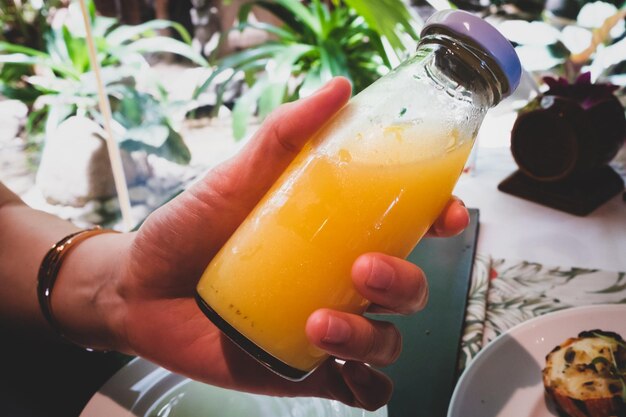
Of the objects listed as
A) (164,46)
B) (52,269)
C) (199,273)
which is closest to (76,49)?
(164,46)

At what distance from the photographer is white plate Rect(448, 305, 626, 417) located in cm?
52

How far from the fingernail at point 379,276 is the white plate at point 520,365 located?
0.57 feet

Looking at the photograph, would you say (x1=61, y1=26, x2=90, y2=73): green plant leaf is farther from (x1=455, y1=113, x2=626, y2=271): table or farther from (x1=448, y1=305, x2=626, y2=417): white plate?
(x1=448, y1=305, x2=626, y2=417): white plate

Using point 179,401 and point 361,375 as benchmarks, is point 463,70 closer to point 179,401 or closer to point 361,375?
point 361,375

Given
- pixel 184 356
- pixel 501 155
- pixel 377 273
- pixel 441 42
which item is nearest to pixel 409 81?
pixel 441 42

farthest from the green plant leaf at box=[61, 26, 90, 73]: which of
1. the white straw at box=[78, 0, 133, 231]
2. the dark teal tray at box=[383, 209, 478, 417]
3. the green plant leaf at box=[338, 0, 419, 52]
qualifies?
the dark teal tray at box=[383, 209, 478, 417]

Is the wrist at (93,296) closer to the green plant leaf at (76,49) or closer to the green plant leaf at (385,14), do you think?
the green plant leaf at (385,14)

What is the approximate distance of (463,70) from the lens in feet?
1.57

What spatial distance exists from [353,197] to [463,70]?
0.57ft

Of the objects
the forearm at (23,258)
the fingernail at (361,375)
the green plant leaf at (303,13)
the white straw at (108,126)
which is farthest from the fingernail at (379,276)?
the green plant leaf at (303,13)

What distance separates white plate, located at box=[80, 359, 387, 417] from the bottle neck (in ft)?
1.10

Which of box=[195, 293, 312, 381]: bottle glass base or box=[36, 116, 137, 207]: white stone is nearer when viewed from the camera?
box=[195, 293, 312, 381]: bottle glass base

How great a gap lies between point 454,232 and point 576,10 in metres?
1.76

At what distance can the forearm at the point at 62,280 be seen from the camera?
0.64 meters
